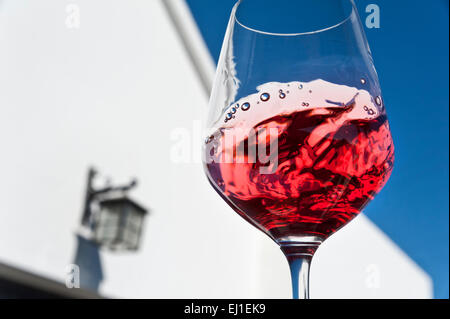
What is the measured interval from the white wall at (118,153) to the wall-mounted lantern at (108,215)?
3.2 inches

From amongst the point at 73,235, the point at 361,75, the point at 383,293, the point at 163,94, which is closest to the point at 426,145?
the point at 383,293

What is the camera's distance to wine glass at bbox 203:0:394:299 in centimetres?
25

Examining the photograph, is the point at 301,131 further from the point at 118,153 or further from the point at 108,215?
the point at 118,153

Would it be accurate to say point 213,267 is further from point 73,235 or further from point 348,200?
point 348,200

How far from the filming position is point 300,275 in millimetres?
230

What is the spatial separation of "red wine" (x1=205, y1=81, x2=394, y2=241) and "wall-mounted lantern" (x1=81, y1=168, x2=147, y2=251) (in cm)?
175

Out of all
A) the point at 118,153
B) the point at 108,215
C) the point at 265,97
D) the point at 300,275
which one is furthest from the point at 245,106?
the point at 118,153

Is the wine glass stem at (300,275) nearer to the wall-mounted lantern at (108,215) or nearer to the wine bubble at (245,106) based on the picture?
the wine bubble at (245,106)

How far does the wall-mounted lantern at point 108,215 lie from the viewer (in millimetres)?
1945

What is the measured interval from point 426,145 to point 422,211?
2.30 feet

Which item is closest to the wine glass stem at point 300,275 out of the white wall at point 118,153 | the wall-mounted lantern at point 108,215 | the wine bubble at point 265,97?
the wine bubble at point 265,97

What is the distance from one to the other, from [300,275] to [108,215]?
1858 millimetres

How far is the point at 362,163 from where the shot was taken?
10.3 inches

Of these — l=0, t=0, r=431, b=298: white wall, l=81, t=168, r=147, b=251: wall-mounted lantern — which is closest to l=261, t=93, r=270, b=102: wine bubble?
l=0, t=0, r=431, b=298: white wall
